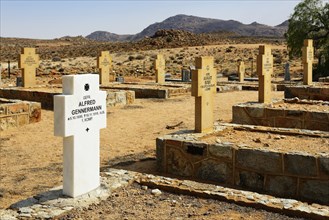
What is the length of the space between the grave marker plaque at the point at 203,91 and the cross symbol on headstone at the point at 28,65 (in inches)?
456

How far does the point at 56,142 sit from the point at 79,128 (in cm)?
490

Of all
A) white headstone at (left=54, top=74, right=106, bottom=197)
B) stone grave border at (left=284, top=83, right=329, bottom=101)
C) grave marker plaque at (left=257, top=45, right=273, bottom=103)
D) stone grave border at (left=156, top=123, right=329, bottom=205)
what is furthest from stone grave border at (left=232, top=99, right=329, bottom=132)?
white headstone at (left=54, top=74, right=106, bottom=197)

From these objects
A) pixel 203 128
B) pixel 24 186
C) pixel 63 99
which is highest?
pixel 63 99

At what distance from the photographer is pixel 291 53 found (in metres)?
27.5

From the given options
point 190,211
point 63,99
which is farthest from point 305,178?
point 63,99

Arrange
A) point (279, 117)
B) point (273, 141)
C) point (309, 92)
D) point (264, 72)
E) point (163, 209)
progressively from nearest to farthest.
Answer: point (163, 209) → point (273, 141) → point (279, 117) → point (264, 72) → point (309, 92)

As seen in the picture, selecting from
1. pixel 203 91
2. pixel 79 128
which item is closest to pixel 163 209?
pixel 79 128

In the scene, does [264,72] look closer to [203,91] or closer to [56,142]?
[203,91]

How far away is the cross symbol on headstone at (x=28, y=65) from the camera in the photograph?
17922mm

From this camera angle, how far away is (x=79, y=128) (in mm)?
4812

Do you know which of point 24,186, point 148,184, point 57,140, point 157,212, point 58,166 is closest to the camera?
point 157,212

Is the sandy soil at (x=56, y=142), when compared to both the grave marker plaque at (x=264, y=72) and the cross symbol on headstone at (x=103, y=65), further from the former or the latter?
the cross symbol on headstone at (x=103, y=65)

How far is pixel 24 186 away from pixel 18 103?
17.2 ft

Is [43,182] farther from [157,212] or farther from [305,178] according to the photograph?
[305,178]
